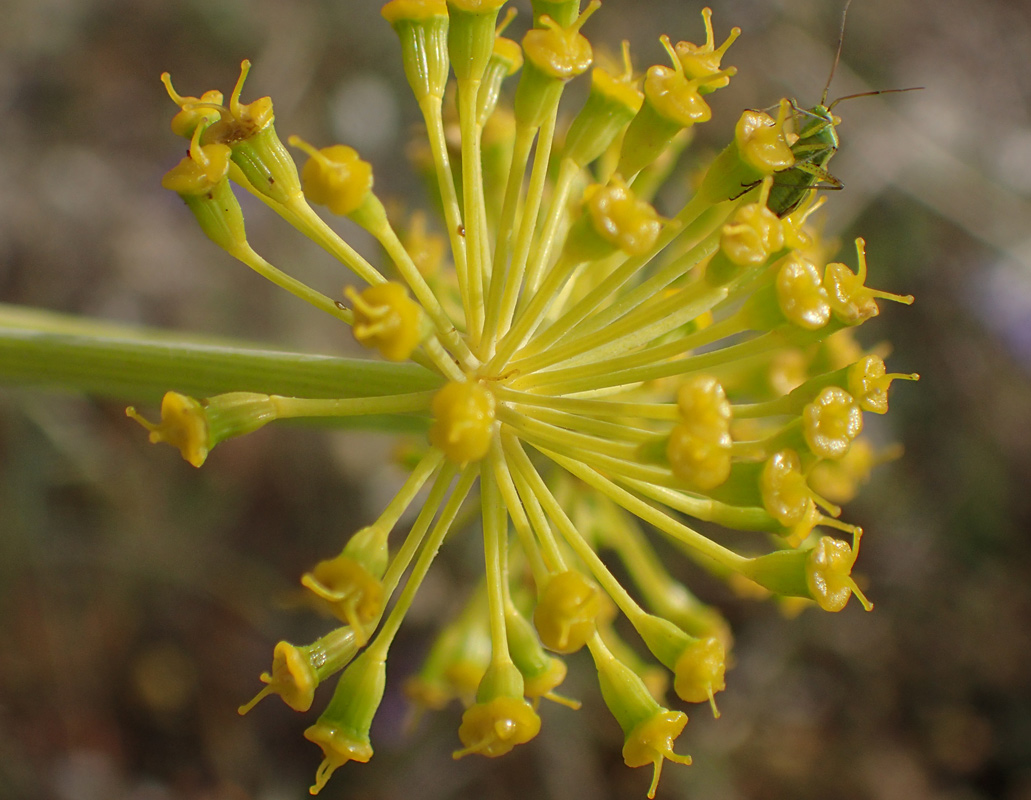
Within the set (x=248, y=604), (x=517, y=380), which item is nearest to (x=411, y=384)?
(x=517, y=380)

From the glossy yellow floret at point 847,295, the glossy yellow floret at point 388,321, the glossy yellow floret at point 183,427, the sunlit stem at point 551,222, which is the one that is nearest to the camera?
the glossy yellow floret at point 388,321

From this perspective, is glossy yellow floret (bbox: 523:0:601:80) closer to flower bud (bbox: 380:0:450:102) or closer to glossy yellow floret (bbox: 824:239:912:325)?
flower bud (bbox: 380:0:450:102)

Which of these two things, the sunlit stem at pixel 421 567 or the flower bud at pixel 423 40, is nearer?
the sunlit stem at pixel 421 567

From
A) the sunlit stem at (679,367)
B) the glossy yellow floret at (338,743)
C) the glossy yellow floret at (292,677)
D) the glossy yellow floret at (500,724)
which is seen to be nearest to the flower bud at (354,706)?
the glossy yellow floret at (338,743)

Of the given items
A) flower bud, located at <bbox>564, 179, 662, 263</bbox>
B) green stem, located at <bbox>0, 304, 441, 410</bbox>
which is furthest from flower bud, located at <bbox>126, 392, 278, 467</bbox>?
flower bud, located at <bbox>564, 179, 662, 263</bbox>

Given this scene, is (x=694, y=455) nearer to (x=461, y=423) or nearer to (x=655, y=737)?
(x=461, y=423)

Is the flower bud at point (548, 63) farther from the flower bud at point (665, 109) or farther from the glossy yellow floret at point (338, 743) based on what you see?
the glossy yellow floret at point (338, 743)

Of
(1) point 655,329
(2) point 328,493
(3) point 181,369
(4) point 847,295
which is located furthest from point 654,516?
(2) point 328,493
